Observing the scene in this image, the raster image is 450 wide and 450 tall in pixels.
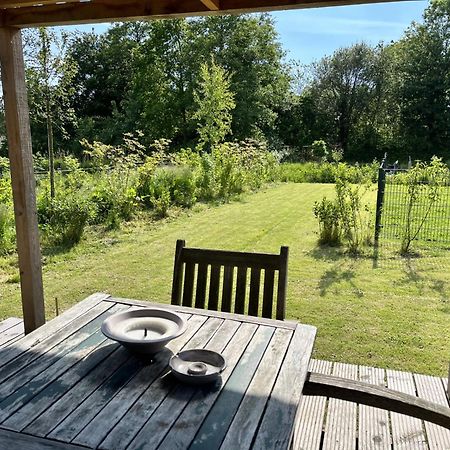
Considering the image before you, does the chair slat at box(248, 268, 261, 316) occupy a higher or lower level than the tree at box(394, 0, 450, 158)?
lower

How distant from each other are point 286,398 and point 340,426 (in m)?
0.86

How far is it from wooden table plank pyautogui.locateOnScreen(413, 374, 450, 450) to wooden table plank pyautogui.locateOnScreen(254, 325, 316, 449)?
29.6 inches

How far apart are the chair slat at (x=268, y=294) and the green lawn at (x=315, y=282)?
36.4 inches

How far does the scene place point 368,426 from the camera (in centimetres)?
191

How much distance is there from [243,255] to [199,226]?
399cm

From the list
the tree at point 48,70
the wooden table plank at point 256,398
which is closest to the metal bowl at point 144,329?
the wooden table plank at point 256,398

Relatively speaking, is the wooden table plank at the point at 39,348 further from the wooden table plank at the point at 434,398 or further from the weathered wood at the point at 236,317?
the wooden table plank at the point at 434,398

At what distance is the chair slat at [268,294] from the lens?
1.96 m

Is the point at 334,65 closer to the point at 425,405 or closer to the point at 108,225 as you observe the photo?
the point at 108,225

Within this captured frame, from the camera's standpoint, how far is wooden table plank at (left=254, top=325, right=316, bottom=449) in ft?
3.41

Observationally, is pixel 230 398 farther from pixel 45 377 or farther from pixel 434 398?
pixel 434 398

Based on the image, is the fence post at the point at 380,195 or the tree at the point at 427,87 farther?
the tree at the point at 427,87

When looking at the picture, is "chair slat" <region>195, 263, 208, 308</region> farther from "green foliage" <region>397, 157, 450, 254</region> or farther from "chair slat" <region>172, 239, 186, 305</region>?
"green foliage" <region>397, 157, 450, 254</region>

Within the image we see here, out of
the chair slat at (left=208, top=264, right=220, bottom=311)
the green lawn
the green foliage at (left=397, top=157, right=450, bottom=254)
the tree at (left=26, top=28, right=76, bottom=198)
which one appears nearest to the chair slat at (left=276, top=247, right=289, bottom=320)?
the chair slat at (left=208, top=264, right=220, bottom=311)
